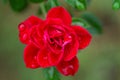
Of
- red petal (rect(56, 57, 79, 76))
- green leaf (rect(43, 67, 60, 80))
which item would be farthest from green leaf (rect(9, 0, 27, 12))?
red petal (rect(56, 57, 79, 76))

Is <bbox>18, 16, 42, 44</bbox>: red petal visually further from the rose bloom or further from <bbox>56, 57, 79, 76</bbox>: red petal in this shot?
<bbox>56, 57, 79, 76</bbox>: red petal

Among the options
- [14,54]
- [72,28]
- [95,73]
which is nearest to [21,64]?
[14,54]

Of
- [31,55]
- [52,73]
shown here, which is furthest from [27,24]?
[52,73]

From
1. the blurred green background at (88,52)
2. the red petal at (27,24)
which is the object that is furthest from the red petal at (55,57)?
the blurred green background at (88,52)

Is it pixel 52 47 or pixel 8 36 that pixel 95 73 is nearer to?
pixel 8 36

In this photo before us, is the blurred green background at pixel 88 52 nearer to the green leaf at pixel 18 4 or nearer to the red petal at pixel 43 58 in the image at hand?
the green leaf at pixel 18 4

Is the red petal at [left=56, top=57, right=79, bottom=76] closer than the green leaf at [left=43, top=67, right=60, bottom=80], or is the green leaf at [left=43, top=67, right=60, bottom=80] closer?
the red petal at [left=56, top=57, right=79, bottom=76]
